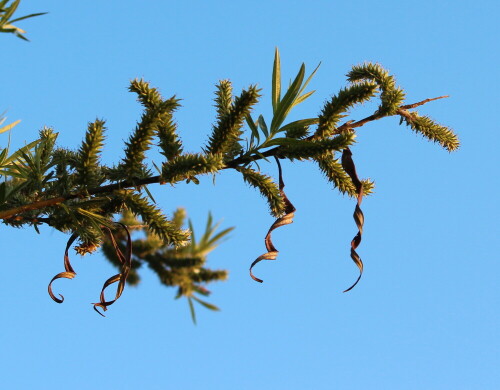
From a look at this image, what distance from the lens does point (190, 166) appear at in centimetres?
246

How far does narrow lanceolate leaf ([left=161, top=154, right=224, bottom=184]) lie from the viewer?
2.45 meters

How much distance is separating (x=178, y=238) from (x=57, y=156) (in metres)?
0.54

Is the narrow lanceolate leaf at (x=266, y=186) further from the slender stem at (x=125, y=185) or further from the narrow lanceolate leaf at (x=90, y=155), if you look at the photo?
the narrow lanceolate leaf at (x=90, y=155)

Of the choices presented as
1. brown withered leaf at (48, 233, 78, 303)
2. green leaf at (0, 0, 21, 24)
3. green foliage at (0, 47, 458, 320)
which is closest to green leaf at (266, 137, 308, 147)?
green foliage at (0, 47, 458, 320)

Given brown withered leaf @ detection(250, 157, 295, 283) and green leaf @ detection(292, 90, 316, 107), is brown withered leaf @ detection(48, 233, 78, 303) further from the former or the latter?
green leaf @ detection(292, 90, 316, 107)

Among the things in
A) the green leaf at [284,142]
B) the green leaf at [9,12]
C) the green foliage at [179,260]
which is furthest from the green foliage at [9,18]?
the green foliage at [179,260]

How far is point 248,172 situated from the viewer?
2604 millimetres

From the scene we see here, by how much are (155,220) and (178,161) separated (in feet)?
0.75

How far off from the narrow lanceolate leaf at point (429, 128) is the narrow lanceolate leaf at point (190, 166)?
2.26ft

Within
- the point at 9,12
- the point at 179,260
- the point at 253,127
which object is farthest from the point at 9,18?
the point at 179,260

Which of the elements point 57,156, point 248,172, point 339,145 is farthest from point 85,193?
point 339,145

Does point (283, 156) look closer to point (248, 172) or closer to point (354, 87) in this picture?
point (248, 172)

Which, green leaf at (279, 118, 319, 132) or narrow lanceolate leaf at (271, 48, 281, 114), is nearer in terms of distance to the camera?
green leaf at (279, 118, 319, 132)

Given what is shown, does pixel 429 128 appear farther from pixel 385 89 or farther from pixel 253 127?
pixel 253 127
